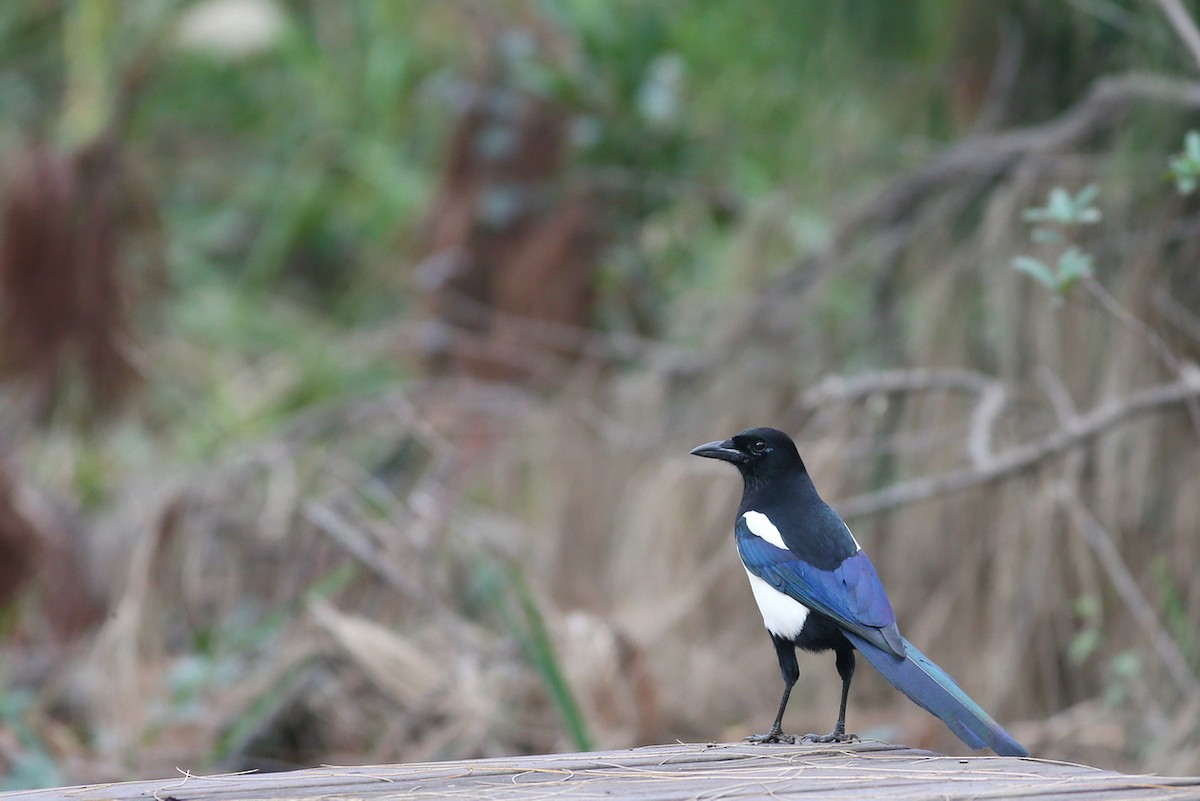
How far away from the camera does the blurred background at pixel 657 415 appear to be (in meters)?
3.63

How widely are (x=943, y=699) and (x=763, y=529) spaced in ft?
1.51

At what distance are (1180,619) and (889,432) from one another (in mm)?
885

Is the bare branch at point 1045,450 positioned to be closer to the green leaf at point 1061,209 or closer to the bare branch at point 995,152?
the green leaf at point 1061,209

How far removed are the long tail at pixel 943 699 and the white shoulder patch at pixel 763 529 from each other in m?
0.24

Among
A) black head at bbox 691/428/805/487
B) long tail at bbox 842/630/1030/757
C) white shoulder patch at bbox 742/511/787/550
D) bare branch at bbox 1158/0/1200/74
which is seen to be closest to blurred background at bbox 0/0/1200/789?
bare branch at bbox 1158/0/1200/74

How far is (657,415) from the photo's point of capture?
4605mm

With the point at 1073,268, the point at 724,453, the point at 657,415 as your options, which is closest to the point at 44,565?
the point at 657,415

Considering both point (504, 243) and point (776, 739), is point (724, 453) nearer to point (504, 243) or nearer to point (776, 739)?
point (776, 739)

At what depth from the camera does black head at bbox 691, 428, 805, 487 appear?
2.40 m

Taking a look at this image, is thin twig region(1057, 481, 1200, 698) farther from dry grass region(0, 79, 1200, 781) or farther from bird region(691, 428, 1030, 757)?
bird region(691, 428, 1030, 757)

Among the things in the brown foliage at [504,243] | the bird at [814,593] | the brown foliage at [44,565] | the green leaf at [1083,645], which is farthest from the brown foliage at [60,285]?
the bird at [814,593]

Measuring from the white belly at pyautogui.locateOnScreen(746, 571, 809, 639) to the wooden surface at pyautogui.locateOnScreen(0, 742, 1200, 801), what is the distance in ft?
0.75

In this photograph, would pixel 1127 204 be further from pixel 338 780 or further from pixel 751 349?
pixel 338 780

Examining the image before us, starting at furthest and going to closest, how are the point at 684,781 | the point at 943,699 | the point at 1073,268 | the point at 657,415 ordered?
the point at 657,415 < the point at 1073,268 < the point at 943,699 < the point at 684,781
